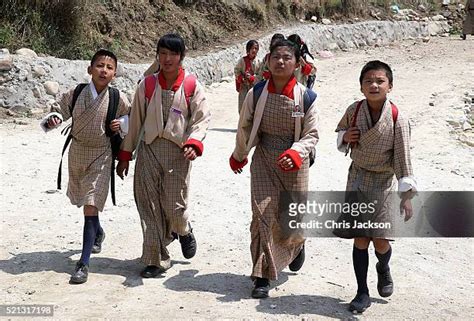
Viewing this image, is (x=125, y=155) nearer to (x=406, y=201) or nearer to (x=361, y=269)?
(x=361, y=269)

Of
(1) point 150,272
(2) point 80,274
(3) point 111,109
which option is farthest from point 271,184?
(2) point 80,274

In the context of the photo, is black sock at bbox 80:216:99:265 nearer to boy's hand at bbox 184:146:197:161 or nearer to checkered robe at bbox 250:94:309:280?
boy's hand at bbox 184:146:197:161

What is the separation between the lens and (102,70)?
512 cm

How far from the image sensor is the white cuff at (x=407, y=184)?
172 inches

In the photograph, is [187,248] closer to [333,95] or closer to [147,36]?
[333,95]

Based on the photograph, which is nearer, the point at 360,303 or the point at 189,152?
the point at 360,303

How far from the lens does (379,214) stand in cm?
452

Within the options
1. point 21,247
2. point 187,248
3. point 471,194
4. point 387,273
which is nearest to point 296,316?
point 387,273

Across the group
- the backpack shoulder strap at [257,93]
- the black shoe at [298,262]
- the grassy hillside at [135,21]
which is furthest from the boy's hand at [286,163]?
the grassy hillside at [135,21]

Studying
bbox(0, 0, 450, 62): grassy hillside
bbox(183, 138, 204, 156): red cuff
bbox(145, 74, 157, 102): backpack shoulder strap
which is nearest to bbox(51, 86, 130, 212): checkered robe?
bbox(145, 74, 157, 102): backpack shoulder strap

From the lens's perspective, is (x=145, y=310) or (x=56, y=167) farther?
(x=56, y=167)

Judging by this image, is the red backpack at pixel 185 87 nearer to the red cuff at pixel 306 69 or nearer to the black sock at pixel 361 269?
the black sock at pixel 361 269

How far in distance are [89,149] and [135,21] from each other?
11376 millimetres

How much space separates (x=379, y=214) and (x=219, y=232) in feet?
6.75
